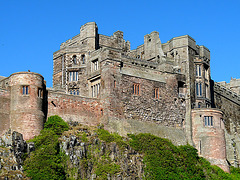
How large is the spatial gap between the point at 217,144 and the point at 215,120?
343cm

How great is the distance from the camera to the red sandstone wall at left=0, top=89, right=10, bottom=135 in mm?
55469

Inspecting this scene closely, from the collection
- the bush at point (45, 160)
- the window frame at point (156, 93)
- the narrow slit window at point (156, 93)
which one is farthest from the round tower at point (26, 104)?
the narrow slit window at point (156, 93)

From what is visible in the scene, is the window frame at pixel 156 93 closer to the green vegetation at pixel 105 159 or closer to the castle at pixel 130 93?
the castle at pixel 130 93

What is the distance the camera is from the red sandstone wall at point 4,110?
182 ft

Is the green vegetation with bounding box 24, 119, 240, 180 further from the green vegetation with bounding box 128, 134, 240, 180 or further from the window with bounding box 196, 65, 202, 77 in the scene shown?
the window with bounding box 196, 65, 202, 77

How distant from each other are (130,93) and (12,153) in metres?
19.5

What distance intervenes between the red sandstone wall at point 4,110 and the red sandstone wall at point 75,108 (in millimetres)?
5169

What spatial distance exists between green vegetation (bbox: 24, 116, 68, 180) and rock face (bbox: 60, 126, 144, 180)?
3.55 feet

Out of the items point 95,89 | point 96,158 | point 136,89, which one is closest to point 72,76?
point 95,89

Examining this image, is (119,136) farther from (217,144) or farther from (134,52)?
(134,52)

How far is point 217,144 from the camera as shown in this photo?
67625 millimetres

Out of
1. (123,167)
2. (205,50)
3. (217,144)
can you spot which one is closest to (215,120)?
(217,144)

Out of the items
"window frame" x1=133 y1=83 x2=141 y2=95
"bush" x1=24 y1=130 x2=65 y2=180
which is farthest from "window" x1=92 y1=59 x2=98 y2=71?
"bush" x1=24 y1=130 x2=65 y2=180

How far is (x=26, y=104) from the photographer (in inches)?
2218
